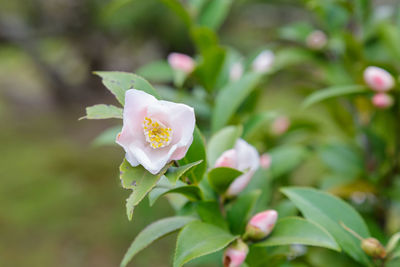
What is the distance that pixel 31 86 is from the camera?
4664 mm

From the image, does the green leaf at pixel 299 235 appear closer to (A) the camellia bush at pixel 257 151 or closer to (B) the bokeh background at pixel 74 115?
(A) the camellia bush at pixel 257 151

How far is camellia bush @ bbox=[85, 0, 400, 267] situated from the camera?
39 centimetres

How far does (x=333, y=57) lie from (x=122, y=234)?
1622mm

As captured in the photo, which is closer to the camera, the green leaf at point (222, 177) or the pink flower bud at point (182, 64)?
the green leaf at point (222, 177)

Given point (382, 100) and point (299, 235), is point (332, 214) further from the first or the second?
point (382, 100)

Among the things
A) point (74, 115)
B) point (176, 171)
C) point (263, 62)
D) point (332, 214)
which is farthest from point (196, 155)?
point (74, 115)

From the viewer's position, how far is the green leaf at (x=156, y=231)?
0.44 metres

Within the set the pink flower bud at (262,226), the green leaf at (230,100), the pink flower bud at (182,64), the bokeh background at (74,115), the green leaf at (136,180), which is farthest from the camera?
the bokeh background at (74,115)

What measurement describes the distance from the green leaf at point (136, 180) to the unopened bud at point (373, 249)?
0.87 feet

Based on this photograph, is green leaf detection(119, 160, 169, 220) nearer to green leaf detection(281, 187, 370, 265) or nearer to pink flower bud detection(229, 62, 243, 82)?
green leaf detection(281, 187, 370, 265)

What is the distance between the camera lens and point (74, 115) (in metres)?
3.70

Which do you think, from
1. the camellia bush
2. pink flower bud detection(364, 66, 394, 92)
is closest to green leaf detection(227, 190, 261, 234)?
the camellia bush

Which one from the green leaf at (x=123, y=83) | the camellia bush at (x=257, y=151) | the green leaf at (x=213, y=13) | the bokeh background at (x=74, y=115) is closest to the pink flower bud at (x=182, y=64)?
the camellia bush at (x=257, y=151)

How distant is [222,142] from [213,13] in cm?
39
